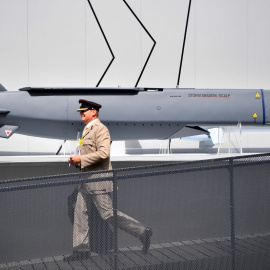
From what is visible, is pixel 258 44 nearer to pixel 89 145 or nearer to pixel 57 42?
pixel 57 42

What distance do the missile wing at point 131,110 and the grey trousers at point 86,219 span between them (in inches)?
171

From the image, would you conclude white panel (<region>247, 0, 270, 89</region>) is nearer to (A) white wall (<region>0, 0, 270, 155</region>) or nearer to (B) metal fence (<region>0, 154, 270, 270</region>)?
(A) white wall (<region>0, 0, 270, 155</region>)

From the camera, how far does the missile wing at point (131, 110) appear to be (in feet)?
23.3

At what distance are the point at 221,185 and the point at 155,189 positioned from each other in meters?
0.41

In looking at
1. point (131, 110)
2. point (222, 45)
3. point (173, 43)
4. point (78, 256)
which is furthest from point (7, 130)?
point (78, 256)

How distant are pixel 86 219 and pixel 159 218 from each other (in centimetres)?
43

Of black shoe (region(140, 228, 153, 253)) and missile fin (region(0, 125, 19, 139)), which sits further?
missile fin (region(0, 125, 19, 139))

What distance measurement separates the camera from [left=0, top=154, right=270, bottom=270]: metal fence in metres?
2.59

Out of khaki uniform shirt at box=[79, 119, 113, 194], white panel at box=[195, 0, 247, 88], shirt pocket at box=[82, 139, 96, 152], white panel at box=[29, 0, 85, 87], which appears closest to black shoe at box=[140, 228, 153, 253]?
khaki uniform shirt at box=[79, 119, 113, 194]

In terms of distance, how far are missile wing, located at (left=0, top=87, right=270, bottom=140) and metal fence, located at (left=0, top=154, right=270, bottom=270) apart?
4.22 m

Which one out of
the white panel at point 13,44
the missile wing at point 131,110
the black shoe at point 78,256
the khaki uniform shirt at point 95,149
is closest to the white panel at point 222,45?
the missile wing at point 131,110

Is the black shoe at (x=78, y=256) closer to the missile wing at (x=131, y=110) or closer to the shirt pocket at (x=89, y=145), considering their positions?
the shirt pocket at (x=89, y=145)

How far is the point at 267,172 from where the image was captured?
9.52 feet

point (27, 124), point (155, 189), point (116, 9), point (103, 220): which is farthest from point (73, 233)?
point (116, 9)
